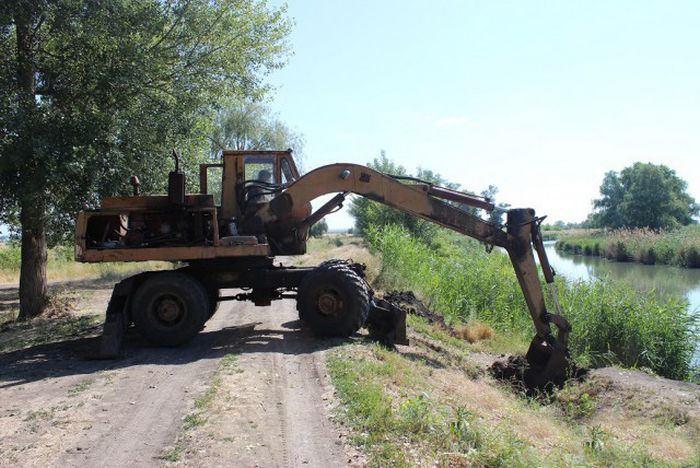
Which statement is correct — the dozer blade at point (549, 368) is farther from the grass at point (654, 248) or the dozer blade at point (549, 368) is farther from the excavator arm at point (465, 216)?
the grass at point (654, 248)

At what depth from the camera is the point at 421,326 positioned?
12.7 metres

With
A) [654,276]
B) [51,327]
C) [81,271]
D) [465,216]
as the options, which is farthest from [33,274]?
[654,276]

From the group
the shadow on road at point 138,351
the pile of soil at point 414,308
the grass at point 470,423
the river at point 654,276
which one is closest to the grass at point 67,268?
the pile of soil at point 414,308

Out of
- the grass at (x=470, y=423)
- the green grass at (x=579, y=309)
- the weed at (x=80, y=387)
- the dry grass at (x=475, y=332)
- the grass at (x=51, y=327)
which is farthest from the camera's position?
the dry grass at (x=475, y=332)

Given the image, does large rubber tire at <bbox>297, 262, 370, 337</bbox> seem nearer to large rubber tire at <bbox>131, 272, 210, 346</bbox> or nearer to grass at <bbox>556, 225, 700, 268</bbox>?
large rubber tire at <bbox>131, 272, 210, 346</bbox>

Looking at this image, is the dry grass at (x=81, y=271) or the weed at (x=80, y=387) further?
the dry grass at (x=81, y=271)

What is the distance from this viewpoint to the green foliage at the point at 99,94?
11.8 meters

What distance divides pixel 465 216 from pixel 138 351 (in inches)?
230

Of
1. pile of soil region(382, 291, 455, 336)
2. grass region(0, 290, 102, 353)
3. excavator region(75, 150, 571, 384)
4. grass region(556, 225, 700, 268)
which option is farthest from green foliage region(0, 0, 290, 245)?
grass region(556, 225, 700, 268)

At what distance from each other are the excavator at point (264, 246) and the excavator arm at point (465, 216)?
2 centimetres

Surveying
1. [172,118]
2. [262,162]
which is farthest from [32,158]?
[262,162]

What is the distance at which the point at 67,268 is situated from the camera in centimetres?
2830

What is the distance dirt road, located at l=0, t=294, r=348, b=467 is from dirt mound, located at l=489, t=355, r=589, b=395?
10.7 feet

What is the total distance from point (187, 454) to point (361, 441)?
158cm
